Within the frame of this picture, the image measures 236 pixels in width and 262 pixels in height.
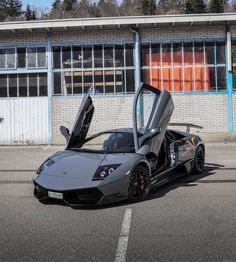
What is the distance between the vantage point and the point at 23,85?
20.7 metres

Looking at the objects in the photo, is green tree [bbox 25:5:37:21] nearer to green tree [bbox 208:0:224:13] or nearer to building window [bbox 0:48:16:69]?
green tree [bbox 208:0:224:13]

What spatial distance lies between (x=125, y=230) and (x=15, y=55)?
16.0m

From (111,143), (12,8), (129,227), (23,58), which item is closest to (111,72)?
(23,58)

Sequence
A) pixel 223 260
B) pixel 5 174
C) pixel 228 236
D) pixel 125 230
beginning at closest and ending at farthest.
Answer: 1. pixel 223 260
2. pixel 228 236
3. pixel 125 230
4. pixel 5 174

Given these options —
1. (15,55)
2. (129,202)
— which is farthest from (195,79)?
(129,202)

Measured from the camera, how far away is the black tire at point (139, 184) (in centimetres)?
772

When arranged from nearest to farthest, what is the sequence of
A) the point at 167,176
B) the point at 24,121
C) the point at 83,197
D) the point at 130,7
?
the point at 83,197
the point at 167,176
the point at 24,121
the point at 130,7

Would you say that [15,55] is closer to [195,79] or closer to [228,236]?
[195,79]

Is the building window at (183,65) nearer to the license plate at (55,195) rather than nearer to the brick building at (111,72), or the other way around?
the brick building at (111,72)

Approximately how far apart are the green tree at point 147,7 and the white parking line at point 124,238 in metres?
69.4

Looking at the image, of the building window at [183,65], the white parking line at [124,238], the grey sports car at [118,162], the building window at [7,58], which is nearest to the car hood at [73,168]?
the grey sports car at [118,162]

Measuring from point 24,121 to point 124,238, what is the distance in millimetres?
15495

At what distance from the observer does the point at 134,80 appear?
20.3 m

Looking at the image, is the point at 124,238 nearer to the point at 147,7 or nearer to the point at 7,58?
the point at 7,58
